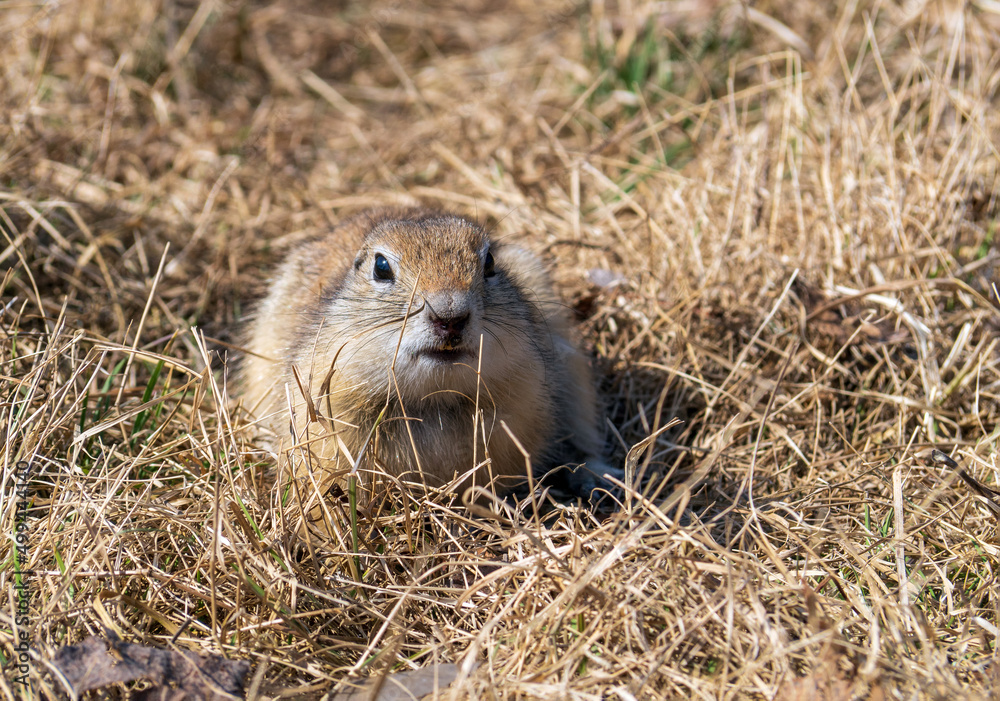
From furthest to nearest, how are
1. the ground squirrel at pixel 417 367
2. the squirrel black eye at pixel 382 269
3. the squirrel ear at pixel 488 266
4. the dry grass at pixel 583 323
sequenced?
the squirrel ear at pixel 488 266 < the squirrel black eye at pixel 382 269 < the ground squirrel at pixel 417 367 < the dry grass at pixel 583 323

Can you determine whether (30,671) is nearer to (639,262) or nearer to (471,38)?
(639,262)

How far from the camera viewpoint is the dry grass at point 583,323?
2928mm

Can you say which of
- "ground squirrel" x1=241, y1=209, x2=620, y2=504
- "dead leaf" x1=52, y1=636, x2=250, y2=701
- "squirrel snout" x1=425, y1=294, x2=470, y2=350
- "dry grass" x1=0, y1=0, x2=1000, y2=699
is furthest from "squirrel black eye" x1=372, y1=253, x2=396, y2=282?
"dead leaf" x1=52, y1=636, x2=250, y2=701

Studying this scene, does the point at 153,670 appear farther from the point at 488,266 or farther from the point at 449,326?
the point at 488,266

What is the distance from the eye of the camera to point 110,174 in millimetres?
6117

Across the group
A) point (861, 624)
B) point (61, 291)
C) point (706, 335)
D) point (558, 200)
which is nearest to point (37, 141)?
point (61, 291)

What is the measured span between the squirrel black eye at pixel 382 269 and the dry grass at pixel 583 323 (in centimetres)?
89

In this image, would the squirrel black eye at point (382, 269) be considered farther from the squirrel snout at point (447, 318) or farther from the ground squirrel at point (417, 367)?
the squirrel snout at point (447, 318)

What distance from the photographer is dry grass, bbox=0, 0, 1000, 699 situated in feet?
9.61

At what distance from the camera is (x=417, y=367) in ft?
10.6

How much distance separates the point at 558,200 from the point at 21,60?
4.52 m
